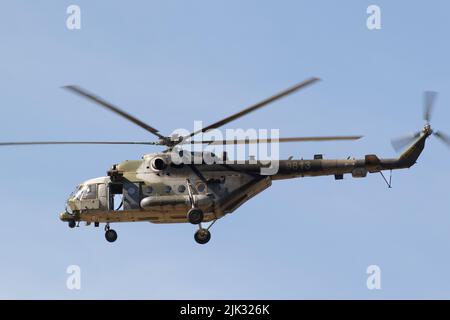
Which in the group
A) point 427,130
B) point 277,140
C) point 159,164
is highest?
point 427,130

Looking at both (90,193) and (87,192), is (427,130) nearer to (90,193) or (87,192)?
(90,193)

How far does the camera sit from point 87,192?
161ft

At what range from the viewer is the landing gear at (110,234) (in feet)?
160

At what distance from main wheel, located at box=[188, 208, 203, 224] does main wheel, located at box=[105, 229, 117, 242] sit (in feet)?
12.9

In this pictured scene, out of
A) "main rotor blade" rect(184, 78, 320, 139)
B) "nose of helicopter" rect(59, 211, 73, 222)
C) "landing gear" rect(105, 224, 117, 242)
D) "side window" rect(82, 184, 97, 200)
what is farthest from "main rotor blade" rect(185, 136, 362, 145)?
"nose of helicopter" rect(59, 211, 73, 222)

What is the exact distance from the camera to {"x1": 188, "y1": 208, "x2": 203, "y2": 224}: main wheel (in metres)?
46.9

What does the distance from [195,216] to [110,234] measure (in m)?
4.33

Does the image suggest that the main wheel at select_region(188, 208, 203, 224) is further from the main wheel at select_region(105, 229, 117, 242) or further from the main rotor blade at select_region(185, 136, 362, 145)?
the main wheel at select_region(105, 229, 117, 242)

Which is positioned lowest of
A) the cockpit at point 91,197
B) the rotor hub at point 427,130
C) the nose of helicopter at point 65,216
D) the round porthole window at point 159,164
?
the nose of helicopter at point 65,216

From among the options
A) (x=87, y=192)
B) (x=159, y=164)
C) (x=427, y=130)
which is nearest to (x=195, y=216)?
(x=159, y=164)

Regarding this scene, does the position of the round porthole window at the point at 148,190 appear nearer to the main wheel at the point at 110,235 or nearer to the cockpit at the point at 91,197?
the cockpit at the point at 91,197

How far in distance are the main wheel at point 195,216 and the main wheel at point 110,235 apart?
3927 mm

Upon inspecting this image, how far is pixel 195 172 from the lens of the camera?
4819cm

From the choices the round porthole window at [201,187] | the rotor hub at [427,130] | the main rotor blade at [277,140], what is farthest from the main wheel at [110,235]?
the rotor hub at [427,130]
